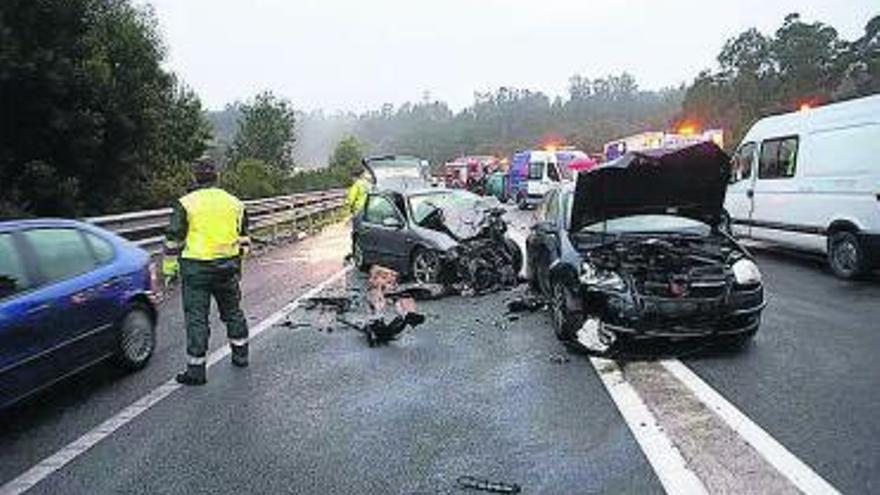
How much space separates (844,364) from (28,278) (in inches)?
240

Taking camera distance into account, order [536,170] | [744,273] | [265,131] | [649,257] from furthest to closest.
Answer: [265,131] → [536,170] → [649,257] → [744,273]

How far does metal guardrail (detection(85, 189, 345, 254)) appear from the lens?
13.7 meters

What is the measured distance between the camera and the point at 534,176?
1241 inches

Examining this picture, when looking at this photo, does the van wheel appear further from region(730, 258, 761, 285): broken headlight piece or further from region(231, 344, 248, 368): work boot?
region(231, 344, 248, 368): work boot

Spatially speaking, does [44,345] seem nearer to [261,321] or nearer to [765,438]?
[261,321]

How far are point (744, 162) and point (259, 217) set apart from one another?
11.5m

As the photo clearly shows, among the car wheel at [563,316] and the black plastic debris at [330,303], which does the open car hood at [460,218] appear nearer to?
the black plastic debris at [330,303]

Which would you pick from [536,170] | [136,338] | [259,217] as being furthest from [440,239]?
[536,170]

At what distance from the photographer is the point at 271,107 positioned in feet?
177

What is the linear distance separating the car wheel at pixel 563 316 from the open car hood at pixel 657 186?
812 millimetres

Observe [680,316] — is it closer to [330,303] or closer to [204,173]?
[204,173]

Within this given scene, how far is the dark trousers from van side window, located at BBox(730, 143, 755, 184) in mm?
9894

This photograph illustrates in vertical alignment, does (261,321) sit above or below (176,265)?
below

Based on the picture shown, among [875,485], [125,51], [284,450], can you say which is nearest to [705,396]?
[875,485]
